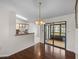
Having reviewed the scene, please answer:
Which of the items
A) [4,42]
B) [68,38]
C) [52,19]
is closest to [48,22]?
[52,19]

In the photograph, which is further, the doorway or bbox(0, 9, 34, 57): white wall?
the doorway

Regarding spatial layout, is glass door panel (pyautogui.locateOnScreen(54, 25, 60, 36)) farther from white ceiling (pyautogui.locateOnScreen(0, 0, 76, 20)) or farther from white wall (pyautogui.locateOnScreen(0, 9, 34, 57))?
white wall (pyautogui.locateOnScreen(0, 9, 34, 57))

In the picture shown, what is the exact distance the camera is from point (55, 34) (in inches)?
292

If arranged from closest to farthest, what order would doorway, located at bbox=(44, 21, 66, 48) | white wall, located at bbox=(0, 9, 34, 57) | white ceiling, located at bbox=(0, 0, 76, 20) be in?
white ceiling, located at bbox=(0, 0, 76, 20) → white wall, located at bbox=(0, 9, 34, 57) → doorway, located at bbox=(44, 21, 66, 48)

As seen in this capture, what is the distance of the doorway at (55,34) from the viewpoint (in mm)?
6698

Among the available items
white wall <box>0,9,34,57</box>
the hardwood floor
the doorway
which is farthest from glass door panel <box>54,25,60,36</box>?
white wall <box>0,9,34,57</box>

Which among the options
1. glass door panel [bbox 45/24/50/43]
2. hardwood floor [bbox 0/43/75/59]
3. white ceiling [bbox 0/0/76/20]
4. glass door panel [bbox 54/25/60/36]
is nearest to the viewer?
hardwood floor [bbox 0/43/75/59]

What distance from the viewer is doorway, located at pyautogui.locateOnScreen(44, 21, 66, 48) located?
670cm

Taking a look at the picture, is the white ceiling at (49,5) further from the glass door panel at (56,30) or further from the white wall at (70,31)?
the glass door panel at (56,30)

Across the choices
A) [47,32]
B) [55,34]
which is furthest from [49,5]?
[47,32]

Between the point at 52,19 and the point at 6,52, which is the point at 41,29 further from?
the point at 6,52

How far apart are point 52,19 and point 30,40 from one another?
2.50 m

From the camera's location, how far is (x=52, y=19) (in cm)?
743

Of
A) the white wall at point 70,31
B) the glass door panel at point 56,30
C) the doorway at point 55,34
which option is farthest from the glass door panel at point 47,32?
the white wall at point 70,31
